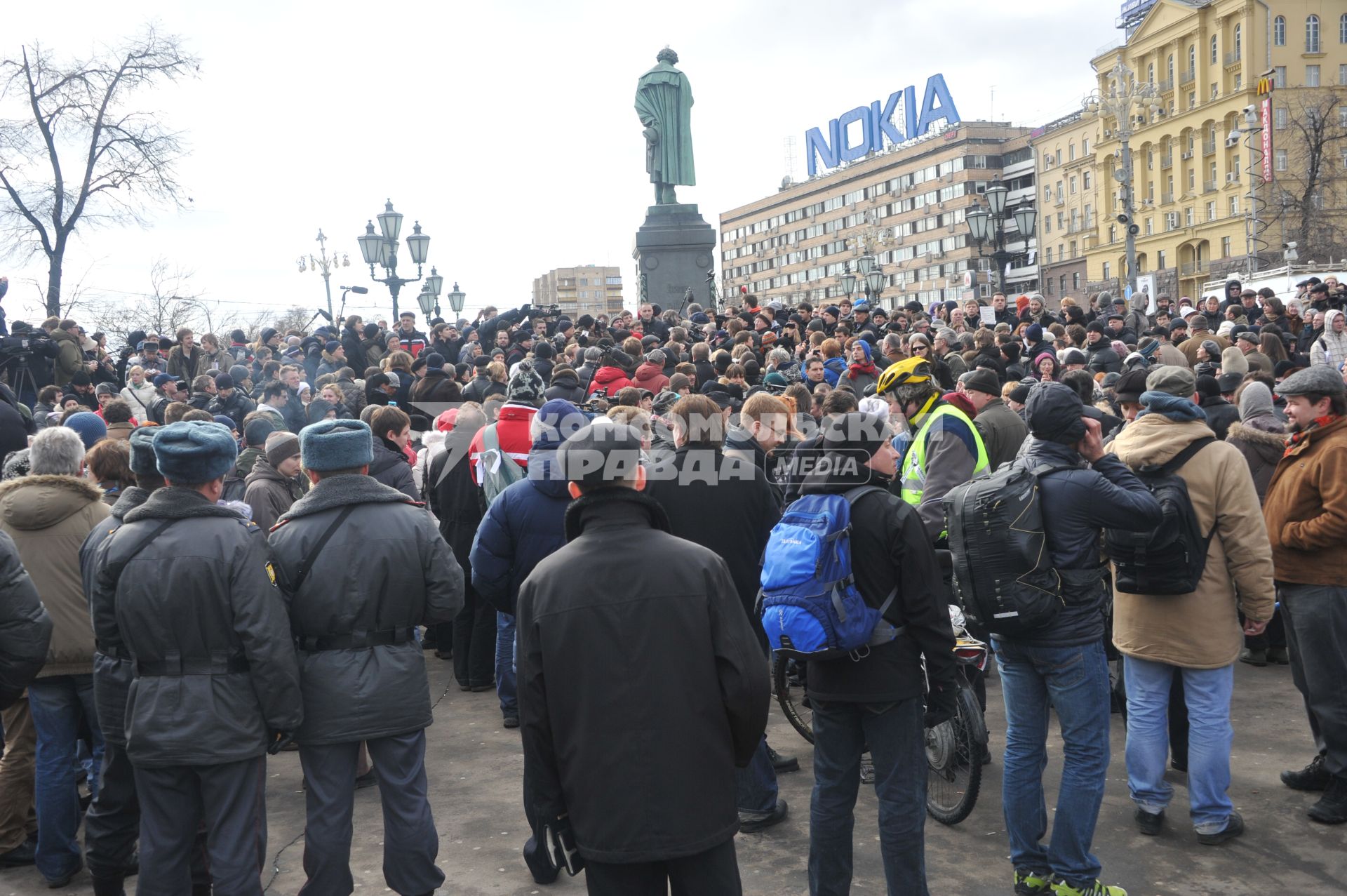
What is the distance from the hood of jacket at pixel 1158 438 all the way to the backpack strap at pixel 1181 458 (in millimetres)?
18

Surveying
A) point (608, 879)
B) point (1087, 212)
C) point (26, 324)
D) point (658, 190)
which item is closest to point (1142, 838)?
Answer: point (608, 879)

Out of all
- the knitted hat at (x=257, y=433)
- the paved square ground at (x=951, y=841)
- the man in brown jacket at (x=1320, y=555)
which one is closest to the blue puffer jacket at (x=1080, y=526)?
the paved square ground at (x=951, y=841)

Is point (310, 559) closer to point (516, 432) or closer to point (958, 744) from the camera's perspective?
point (516, 432)

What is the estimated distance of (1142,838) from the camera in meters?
4.89

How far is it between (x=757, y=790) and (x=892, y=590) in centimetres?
171

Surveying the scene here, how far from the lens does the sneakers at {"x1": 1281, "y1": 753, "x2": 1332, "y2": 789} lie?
5266 millimetres

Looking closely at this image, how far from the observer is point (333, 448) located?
417cm

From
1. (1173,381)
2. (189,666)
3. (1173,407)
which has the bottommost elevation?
(189,666)

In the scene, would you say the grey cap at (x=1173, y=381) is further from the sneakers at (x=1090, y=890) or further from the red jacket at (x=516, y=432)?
the red jacket at (x=516, y=432)

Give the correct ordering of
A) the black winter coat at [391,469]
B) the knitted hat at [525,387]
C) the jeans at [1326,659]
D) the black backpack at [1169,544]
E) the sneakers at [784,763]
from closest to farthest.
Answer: the black backpack at [1169,544] < the jeans at [1326,659] < the sneakers at [784,763] < the black winter coat at [391,469] < the knitted hat at [525,387]

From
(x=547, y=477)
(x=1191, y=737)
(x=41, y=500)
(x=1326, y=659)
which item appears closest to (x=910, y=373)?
(x=547, y=477)

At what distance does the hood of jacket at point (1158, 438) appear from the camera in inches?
188

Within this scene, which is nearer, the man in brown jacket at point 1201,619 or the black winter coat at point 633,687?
the black winter coat at point 633,687

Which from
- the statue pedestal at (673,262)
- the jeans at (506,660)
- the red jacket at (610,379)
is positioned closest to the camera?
the jeans at (506,660)
